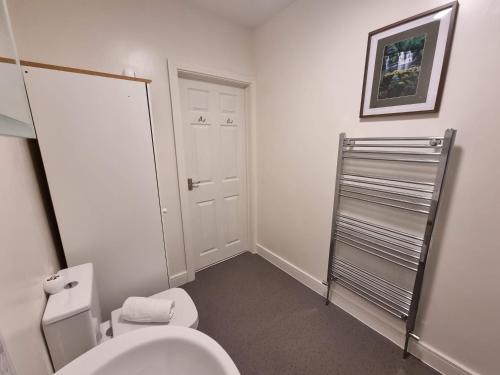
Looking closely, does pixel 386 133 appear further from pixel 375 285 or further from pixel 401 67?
pixel 375 285

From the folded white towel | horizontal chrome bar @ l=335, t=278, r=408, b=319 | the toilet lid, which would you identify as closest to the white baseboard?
the toilet lid

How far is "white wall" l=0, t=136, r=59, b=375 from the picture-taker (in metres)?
0.66

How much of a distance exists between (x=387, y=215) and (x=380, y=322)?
807 millimetres

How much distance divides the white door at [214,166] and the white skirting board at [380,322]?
0.79 metres

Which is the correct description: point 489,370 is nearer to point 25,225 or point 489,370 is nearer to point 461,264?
point 461,264

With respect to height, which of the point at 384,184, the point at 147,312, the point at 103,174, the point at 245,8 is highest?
the point at 245,8

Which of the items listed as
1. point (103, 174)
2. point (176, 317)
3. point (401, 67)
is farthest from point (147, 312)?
point (401, 67)

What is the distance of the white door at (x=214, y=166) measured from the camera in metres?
2.07

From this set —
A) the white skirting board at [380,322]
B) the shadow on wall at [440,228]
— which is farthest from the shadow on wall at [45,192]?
the shadow on wall at [440,228]

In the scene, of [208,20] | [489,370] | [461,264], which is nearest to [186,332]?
[461,264]

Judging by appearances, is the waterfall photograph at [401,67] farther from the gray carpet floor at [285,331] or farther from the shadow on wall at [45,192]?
the shadow on wall at [45,192]

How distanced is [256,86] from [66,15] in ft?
5.05

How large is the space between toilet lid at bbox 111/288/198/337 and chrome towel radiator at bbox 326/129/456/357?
3.76 feet

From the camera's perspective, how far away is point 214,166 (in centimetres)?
226
